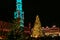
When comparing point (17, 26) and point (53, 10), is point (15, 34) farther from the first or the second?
point (53, 10)

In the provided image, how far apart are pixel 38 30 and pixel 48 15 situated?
1149 millimetres

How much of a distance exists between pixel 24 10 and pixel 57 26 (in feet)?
2.64

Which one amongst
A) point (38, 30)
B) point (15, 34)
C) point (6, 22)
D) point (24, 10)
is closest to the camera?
point (15, 34)

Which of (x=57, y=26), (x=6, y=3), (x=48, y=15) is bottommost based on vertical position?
(x=57, y=26)

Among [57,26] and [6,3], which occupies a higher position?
[6,3]

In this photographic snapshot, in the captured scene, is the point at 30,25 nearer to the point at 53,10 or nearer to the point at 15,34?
the point at 53,10

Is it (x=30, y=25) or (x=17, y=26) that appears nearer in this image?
(x=17, y=26)

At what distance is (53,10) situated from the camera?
3986 mm

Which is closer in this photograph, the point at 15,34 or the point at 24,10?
the point at 15,34

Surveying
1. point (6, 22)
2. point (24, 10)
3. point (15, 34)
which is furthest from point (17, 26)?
point (24, 10)

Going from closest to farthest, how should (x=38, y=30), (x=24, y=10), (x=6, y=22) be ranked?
(x=38, y=30) < (x=6, y=22) < (x=24, y=10)

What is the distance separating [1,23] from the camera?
12.0ft

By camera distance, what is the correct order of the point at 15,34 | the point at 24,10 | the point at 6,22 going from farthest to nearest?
the point at 24,10, the point at 6,22, the point at 15,34

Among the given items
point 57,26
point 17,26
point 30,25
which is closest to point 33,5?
point 30,25
